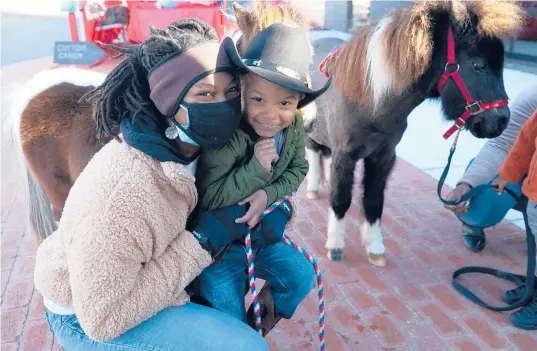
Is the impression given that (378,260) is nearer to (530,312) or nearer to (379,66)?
(530,312)

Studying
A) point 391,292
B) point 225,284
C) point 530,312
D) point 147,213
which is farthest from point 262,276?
point 530,312

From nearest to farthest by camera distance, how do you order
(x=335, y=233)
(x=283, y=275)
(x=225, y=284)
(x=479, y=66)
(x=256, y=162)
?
1. (x=256, y=162)
2. (x=225, y=284)
3. (x=283, y=275)
4. (x=479, y=66)
5. (x=335, y=233)

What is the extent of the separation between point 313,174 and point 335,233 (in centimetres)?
94

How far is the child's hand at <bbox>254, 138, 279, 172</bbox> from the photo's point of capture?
1.44 meters

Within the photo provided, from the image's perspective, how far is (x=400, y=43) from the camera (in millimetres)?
2240

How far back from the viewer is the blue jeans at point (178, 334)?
130 centimetres

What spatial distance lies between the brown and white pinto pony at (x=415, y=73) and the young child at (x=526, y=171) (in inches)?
6.1

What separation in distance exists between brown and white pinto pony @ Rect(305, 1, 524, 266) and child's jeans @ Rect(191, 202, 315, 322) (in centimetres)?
92

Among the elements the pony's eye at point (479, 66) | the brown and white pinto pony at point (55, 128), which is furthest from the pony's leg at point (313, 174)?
the brown and white pinto pony at point (55, 128)

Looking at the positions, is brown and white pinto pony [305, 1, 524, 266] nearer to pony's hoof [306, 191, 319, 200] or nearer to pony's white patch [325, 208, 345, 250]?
pony's white patch [325, 208, 345, 250]

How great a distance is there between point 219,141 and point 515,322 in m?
1.98

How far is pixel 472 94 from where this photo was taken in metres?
2.24


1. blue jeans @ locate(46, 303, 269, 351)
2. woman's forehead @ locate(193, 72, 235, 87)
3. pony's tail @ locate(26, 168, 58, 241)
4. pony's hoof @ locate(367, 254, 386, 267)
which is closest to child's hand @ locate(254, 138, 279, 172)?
woman's forehead @ locate(193, 72, 235, 87)

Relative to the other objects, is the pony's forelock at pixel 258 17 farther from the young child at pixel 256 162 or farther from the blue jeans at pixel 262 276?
the blue jeans at pixel 262 276
